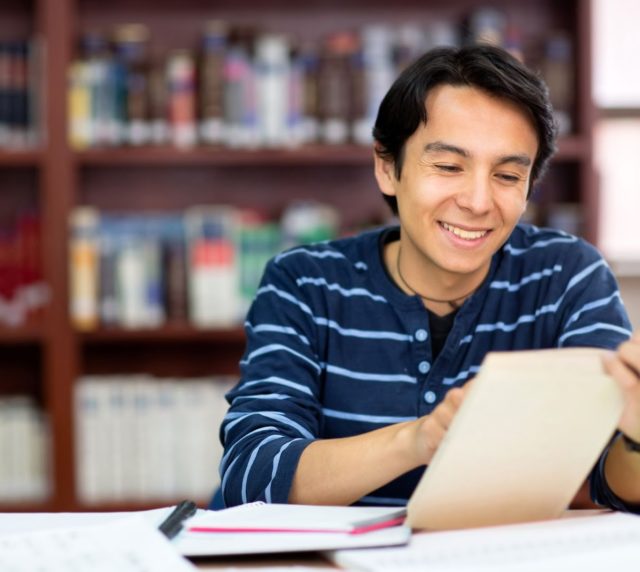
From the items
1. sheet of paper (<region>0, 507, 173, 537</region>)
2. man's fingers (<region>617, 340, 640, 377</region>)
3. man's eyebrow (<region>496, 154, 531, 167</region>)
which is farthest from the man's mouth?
sheet of paper (<region>0, 507, 173, 537</region>)

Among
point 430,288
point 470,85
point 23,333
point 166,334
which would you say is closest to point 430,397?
point 430,288

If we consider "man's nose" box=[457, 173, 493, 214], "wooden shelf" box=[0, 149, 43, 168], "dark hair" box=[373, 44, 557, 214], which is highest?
"dark hair" box=[373, 44, 557, 214]

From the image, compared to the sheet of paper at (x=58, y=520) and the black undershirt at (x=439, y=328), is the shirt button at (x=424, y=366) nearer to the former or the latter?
the black undershirt at (x=439, y=328)

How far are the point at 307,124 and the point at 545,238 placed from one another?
1.34 metres

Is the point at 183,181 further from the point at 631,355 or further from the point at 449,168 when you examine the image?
the point at 631,355

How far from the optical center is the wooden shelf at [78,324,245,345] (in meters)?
2.77

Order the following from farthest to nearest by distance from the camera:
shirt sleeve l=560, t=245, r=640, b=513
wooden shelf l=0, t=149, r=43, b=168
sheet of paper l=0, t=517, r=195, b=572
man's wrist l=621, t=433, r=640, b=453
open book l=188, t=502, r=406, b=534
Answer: wooden shelf l=0, t=149, r=43, b=168
shirt sleeve l=560, t=245, r=640, b=513
man's wrist l=621, t=433, r=640, b=453
open book l=188, t=502, r=406, b=534
sheet of paper l=0, t=517, r=195, b=572

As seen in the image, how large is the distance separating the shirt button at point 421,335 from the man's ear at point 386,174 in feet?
0.82

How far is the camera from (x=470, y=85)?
1.44 meters

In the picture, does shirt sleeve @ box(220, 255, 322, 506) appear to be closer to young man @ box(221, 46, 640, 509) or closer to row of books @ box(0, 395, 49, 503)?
young man @ box(221, 46, 640, 509)

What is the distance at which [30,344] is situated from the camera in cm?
301

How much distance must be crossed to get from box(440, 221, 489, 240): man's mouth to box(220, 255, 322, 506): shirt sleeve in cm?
23

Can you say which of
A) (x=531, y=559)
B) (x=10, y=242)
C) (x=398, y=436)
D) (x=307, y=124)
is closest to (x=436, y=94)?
(x=398, y=436)

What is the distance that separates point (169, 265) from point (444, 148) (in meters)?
1.50
